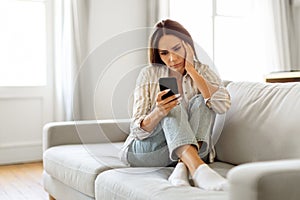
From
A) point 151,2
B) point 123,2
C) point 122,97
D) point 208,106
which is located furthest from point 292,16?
point 208,106

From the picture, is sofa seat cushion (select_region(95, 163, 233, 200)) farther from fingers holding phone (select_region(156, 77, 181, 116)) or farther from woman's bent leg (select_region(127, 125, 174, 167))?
fingers holding phone (select_region(156, 77, 181, 116))

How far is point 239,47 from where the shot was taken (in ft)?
14.0

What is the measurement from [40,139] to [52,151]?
1895mm

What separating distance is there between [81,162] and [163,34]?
27.6 inches

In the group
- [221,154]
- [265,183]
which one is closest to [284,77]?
[221,154]

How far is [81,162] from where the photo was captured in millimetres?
1978

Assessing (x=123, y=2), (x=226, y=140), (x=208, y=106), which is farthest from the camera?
(x=123, y=2)

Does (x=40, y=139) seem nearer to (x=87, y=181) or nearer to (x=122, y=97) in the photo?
(x=122, y=97)

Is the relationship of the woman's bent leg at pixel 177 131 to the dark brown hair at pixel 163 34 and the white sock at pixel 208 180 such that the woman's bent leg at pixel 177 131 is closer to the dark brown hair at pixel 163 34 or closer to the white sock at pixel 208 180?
the white sock at pixel 208 180

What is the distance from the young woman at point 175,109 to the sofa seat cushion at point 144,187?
0.24 feet

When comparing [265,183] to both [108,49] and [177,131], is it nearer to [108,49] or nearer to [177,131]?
[177,131]

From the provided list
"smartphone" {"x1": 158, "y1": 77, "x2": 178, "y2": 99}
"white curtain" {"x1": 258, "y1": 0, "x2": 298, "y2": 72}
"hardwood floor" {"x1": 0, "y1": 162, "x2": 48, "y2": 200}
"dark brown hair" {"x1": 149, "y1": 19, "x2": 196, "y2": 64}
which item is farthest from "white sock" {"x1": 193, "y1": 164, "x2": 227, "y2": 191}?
"white curtain" {"x1": 258, "y1": 0, "x2": 298, "y2": 72}

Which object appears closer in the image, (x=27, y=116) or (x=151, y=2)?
(x=27, y=116)

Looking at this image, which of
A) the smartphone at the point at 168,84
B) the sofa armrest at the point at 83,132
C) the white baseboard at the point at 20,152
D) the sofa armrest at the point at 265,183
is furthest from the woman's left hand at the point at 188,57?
the white baseboard at the point at 20,152
